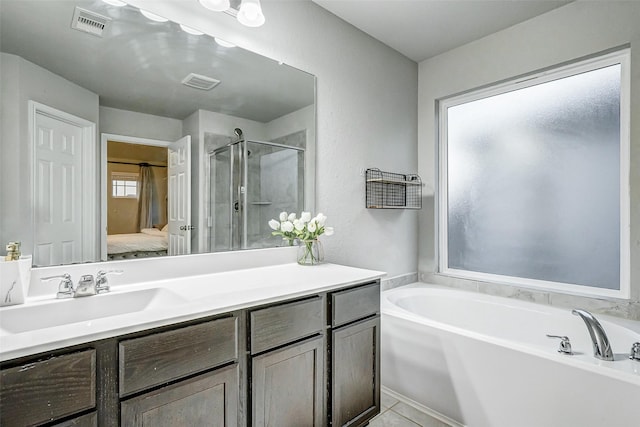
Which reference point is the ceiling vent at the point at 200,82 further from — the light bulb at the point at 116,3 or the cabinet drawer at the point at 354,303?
the cabinet drawer at the point at 354,303

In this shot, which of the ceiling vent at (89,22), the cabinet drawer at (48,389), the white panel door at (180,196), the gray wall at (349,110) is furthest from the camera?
the gray wall at (349,110)

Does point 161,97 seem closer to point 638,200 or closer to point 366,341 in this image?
point 366,341

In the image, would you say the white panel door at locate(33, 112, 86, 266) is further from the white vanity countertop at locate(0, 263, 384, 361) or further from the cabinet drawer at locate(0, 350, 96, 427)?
the cabinet drawer at locate(0, 350, 96, 427)

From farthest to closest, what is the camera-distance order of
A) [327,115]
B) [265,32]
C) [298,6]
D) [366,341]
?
[327,115], [298,6], [265,32], [366,341]

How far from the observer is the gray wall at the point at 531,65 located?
1974mm

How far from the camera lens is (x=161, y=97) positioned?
60.9 inches

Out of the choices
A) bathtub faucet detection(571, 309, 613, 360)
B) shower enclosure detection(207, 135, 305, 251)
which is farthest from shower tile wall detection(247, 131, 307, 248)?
bathtub faucet detection(571, 309, 613, 360)

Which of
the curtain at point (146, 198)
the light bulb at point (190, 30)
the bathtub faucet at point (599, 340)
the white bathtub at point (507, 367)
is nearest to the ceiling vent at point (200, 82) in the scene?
the light bulb at point (190, 30)

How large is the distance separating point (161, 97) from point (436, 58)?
2.39 m

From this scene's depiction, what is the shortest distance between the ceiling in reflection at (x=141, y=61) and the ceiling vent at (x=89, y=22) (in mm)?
15

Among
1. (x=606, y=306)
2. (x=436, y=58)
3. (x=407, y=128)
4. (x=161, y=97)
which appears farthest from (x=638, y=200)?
(x=161, y=97)

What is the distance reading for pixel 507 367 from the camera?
1.60 meters

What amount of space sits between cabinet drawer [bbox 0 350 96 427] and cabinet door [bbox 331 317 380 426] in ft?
3.06

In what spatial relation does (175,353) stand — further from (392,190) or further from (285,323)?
Result: (392,190)
